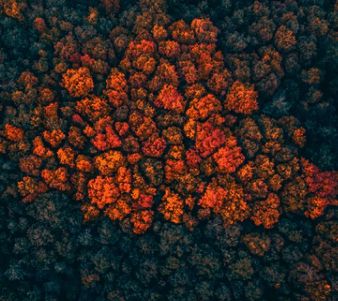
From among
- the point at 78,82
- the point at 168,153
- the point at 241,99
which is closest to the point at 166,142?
the point at 168,153

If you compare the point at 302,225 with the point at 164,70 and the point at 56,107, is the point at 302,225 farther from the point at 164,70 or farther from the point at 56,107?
Result: the point at 56,107

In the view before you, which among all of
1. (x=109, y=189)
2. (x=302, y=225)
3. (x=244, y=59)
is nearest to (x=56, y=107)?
(x=109, y=189)

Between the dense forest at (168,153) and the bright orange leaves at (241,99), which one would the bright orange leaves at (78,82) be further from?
the bright orange leaves at (241,99)

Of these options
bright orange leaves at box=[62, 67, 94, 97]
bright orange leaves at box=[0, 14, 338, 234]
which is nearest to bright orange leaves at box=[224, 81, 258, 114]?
bright orange leaves at box=[0, 14, 338, 234]

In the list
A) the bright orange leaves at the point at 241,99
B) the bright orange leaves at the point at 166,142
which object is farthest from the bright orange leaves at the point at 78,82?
the bright orange leaves at the point at 241,99

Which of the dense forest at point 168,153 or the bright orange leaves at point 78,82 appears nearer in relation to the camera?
the dense forest at point 168,153

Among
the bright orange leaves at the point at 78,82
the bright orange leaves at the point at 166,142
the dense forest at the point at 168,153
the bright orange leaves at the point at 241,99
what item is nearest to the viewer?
the dense forest at the point at 168,153

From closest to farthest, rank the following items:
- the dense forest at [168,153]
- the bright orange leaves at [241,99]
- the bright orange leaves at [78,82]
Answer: the dense forest at [168,153], the bright orange leaves at [241,99], the bright orange leaves at [78,82]

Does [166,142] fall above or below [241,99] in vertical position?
below

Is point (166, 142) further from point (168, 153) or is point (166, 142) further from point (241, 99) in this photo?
point (241, 99)
